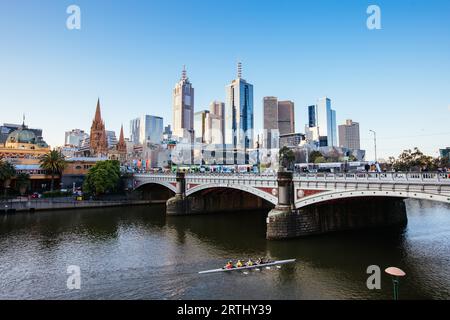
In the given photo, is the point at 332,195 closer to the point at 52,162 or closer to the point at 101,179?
the point at 101,179

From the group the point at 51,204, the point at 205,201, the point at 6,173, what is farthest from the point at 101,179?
the point at 205,201

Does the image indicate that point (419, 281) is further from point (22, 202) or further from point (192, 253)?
point (22, 202)

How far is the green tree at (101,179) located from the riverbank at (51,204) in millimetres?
4102

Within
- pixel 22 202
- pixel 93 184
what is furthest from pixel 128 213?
pixel 22 202

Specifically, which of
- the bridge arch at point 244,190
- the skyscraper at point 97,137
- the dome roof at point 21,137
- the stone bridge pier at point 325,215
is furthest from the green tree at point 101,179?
the skyscraper at point 97,137

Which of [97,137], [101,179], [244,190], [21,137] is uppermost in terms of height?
[97,137]

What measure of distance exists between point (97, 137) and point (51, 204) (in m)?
84.3

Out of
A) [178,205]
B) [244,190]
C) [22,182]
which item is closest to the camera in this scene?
[244,190]

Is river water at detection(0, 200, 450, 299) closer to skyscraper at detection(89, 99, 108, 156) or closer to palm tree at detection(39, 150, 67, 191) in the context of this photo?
palm tree at detection(39, 150, 67, 191)

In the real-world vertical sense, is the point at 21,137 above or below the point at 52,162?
above

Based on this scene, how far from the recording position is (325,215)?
38.1m

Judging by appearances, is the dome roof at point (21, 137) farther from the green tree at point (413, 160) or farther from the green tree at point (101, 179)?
the green tree at point (413, 160)
